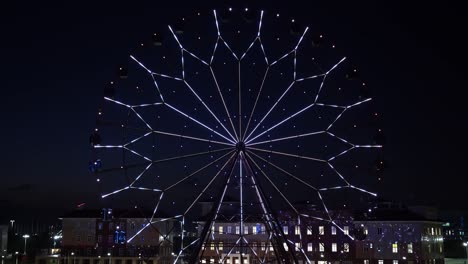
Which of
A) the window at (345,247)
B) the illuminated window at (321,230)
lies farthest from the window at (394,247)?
the illuminated window at (321,230)

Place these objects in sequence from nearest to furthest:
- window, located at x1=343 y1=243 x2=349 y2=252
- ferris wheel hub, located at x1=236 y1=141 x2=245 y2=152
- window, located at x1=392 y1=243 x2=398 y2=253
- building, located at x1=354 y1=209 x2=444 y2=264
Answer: ferris wheel hub, located at x1=236 y1=141 x2=245 y2=152 < building, located at x1=354 y1=209 x2=444 y2=264 < window, located at x1=392 y1=243 x2=398 y2=253 < window, located at x1=343 y1=243 x2=349 y2=252

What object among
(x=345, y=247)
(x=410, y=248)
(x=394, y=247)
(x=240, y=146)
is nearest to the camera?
(x=240, y=146)

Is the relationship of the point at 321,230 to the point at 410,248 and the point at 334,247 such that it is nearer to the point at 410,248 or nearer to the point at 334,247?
the point at 334,247

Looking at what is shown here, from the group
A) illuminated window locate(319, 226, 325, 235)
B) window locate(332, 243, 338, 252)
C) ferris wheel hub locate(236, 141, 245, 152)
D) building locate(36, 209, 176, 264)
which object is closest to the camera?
ferris wheel hub locate(236, 141, 245, 152)

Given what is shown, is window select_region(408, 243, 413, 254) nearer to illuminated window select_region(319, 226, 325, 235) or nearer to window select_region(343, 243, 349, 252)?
window select_region(343, 243, 349, 252)

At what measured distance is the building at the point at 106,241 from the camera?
88.8m

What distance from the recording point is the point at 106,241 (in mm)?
92500

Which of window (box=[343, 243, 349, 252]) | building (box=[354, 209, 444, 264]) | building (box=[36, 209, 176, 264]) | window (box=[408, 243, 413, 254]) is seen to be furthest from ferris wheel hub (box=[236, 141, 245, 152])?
window (box=[408, 243, 413, 254])

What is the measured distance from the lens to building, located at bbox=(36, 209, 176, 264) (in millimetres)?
88812

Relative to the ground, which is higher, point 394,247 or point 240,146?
point 240,146

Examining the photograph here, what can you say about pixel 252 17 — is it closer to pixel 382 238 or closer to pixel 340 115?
pixel 340 115

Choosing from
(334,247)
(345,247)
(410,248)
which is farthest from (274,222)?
(410,248)

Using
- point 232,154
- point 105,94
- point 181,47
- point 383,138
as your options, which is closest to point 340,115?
point 383,138

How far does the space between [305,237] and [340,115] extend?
55.8 metres
